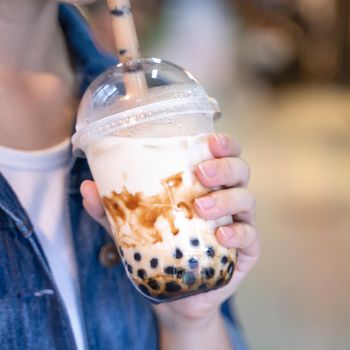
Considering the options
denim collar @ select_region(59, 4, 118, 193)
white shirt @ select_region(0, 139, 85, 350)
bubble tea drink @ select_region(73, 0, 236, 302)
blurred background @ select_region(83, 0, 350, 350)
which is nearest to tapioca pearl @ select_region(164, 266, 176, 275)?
bubble tea drink @ select_region(73, 0, 236, 302)

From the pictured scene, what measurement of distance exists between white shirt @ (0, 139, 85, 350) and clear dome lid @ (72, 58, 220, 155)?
126mm

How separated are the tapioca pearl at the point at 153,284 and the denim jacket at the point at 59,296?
167 millimetres

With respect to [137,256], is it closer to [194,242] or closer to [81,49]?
[194,242]

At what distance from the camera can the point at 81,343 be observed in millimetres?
858

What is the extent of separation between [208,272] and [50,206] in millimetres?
285

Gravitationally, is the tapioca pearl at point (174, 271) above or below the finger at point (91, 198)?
below

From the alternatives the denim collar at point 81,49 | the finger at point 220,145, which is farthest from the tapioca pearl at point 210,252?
the denim collar at point 81,49

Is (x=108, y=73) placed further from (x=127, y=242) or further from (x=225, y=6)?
(x=225, y=6)

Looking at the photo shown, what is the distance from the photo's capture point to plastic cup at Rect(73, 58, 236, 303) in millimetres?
705

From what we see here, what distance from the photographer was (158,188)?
2.31 ft

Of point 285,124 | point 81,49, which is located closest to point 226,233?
point 81,49

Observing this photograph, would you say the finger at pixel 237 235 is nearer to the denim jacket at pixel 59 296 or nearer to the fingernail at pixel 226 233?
the fingernail at pixel 226 233

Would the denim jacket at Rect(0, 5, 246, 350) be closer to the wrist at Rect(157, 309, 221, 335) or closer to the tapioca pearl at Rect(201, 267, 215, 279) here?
the wrist at Rect(157, 309, 221, 335)

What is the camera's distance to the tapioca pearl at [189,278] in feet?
2.34
